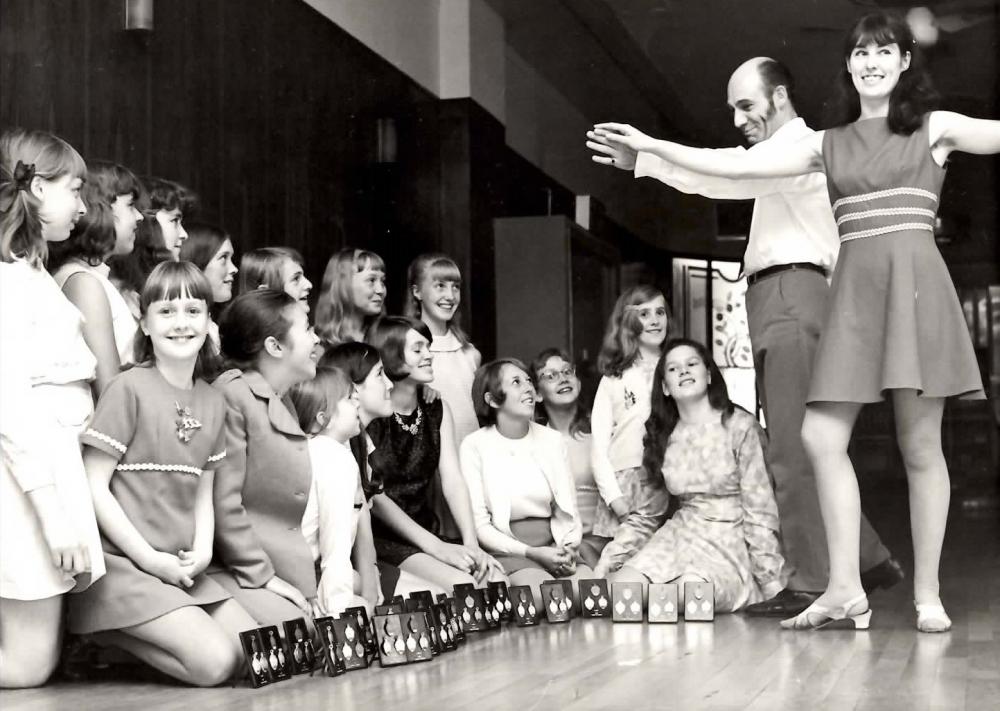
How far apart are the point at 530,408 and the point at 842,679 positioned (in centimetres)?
174

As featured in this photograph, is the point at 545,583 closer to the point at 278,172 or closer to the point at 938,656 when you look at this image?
the point at 938,656

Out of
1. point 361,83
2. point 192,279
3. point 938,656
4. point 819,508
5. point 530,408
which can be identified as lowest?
point 938,656

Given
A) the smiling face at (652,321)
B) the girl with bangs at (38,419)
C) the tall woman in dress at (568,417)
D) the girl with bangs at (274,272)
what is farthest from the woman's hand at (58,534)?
the smiling face at (652,321)

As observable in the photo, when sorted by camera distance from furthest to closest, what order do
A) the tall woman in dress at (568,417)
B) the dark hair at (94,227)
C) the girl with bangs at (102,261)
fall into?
the tall woman in dress at (568,417) → the dark hair at (94,227) → the girl with bangs at (102,261)

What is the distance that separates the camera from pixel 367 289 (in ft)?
13.4

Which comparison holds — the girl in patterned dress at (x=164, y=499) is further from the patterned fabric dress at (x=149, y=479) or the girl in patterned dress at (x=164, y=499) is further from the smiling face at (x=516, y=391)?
the smiling face at (x=516, y=391)

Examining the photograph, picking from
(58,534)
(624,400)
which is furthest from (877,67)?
(58,534)

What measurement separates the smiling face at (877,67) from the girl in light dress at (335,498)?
1463 millimetres

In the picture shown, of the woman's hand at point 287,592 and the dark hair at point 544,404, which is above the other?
the dark hair at point 544,404

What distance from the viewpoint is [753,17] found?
21.6ft

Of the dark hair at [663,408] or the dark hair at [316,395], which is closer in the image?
the dark hair at [316,395]

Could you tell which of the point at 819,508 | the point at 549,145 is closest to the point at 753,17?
the point at 549,145

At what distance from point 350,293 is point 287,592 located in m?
1.34

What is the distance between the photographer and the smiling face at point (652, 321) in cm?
449
